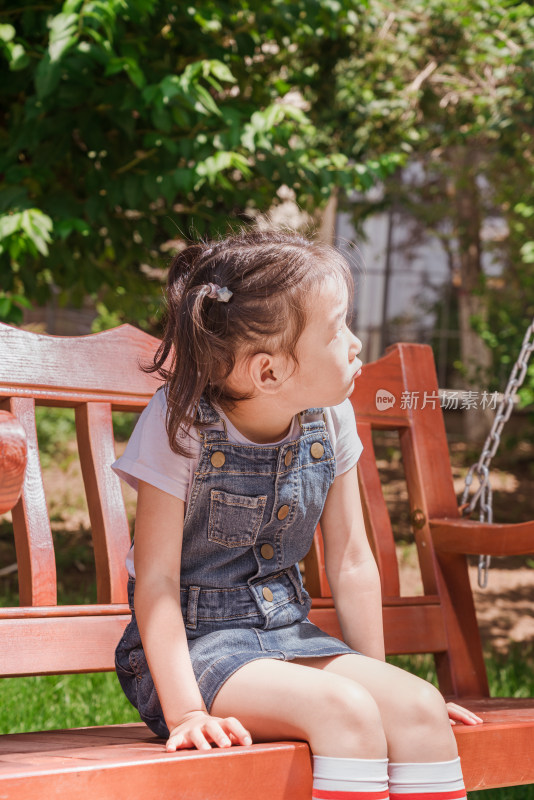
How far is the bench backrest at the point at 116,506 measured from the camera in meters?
1.63

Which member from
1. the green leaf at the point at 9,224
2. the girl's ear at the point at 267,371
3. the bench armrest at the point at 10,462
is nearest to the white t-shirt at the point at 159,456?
the girl's ear at the point at 267,371

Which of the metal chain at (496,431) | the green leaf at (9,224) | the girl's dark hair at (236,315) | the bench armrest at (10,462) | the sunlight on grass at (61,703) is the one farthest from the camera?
the green leaf at (9,224)

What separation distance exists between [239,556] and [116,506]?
1.23 feet

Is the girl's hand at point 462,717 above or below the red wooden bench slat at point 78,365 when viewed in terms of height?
below

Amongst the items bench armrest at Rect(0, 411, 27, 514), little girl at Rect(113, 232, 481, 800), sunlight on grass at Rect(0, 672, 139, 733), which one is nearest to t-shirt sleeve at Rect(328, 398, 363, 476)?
little girl at Rect(113, 232, 481, 800)

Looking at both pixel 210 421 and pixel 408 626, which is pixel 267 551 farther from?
pixel 408 626

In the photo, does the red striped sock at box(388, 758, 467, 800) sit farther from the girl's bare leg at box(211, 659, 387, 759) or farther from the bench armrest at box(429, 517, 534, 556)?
the bench armrest at box(429, 517, 534, 556)

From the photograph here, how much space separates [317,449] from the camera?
5.20 feet

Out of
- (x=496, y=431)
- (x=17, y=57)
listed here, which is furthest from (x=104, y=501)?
(x=17, y=57)

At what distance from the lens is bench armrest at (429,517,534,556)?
1770mm

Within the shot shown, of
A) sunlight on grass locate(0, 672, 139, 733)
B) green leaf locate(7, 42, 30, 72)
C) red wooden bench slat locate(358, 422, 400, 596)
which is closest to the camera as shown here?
red wooden bench slat locate(358, 422, 400, 596)

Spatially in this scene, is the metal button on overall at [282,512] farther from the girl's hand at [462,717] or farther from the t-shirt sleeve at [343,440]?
the girl's hand at [462,717]

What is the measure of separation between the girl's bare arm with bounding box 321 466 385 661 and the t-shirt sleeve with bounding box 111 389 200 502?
12.9 inches

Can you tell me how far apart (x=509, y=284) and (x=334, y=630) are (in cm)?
767
